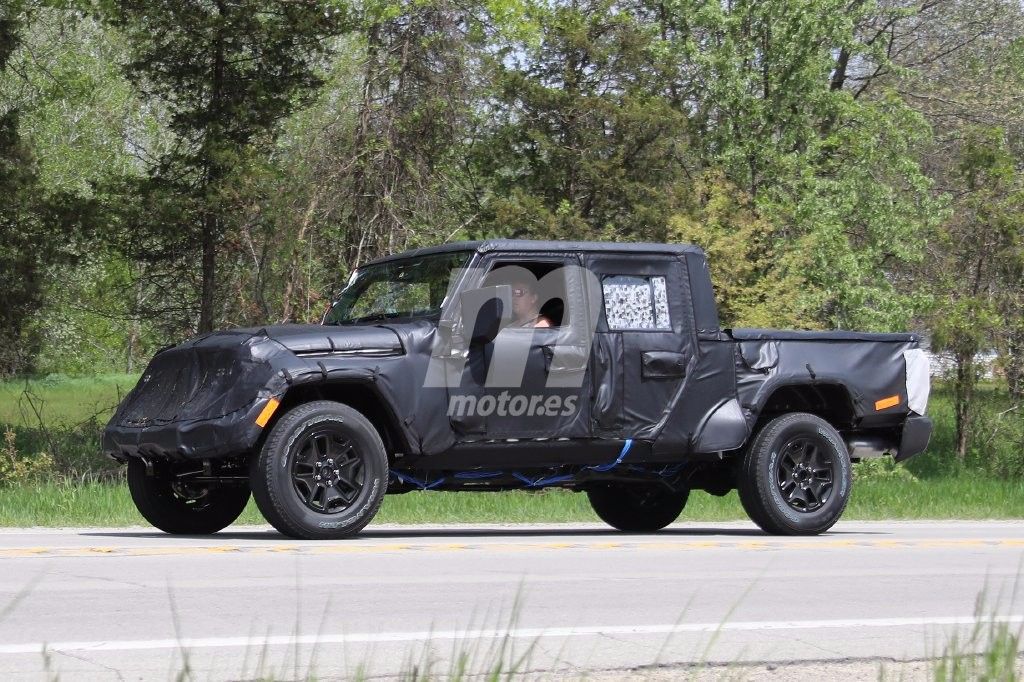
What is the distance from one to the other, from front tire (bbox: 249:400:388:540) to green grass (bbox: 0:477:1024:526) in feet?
11.7

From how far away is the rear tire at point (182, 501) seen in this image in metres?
11.4

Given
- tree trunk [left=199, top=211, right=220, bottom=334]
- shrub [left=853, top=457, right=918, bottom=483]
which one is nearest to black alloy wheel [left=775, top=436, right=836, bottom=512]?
shrub [left=853, top=457, right=918, bottom=483]

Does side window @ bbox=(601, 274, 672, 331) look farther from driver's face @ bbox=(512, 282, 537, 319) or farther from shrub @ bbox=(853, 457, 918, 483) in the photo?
shrub @ bbox=(853, 457, 918, 483)

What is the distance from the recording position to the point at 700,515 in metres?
16.0

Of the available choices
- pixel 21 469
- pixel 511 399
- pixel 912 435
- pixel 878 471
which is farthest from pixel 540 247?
pixel 878 471

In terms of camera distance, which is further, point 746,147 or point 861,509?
point 746,147

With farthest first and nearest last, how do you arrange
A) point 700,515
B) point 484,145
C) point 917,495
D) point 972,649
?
1. point 484,145
2. point 917,495
3. point 700,515
4. point 972,649

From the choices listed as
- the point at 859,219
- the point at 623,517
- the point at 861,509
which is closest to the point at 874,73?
the point at 859,219

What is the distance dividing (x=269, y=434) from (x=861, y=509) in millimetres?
9143

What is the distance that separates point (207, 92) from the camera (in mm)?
26359

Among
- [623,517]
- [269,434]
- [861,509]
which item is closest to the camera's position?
[269,434]

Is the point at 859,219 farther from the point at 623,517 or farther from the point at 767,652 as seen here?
the point at 767,652

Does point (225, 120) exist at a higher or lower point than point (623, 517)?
higher
